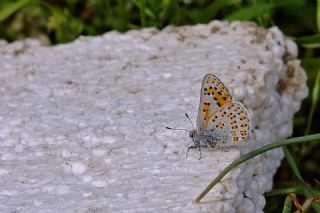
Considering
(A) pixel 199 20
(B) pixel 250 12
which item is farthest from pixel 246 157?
(A) pixel 199 20

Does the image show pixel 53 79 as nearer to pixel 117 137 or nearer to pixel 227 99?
pixel 117 137

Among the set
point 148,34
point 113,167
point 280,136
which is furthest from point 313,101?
point 113,167

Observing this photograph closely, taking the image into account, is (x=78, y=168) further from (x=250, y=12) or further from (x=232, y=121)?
(x=250, y=12)

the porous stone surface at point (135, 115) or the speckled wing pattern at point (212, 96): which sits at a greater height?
the speckled wing pattern at point (212, 96)

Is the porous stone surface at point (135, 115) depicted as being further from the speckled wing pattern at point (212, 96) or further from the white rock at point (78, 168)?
the speckled wing pattern at point (212, 96)

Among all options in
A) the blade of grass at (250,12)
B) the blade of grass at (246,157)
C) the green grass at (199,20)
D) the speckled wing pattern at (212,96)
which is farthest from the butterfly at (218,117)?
the blade of grass at (250,12)

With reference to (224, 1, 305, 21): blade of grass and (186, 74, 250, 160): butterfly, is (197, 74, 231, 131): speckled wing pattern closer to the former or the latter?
(186, 74, 250, 160): butterfly

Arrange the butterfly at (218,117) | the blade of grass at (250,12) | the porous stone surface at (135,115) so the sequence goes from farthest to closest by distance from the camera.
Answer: the blade of grass at (250,12)
the butterfly at (218,117)
the porous stone surface at (135,115)

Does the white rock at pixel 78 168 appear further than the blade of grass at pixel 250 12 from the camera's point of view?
No
